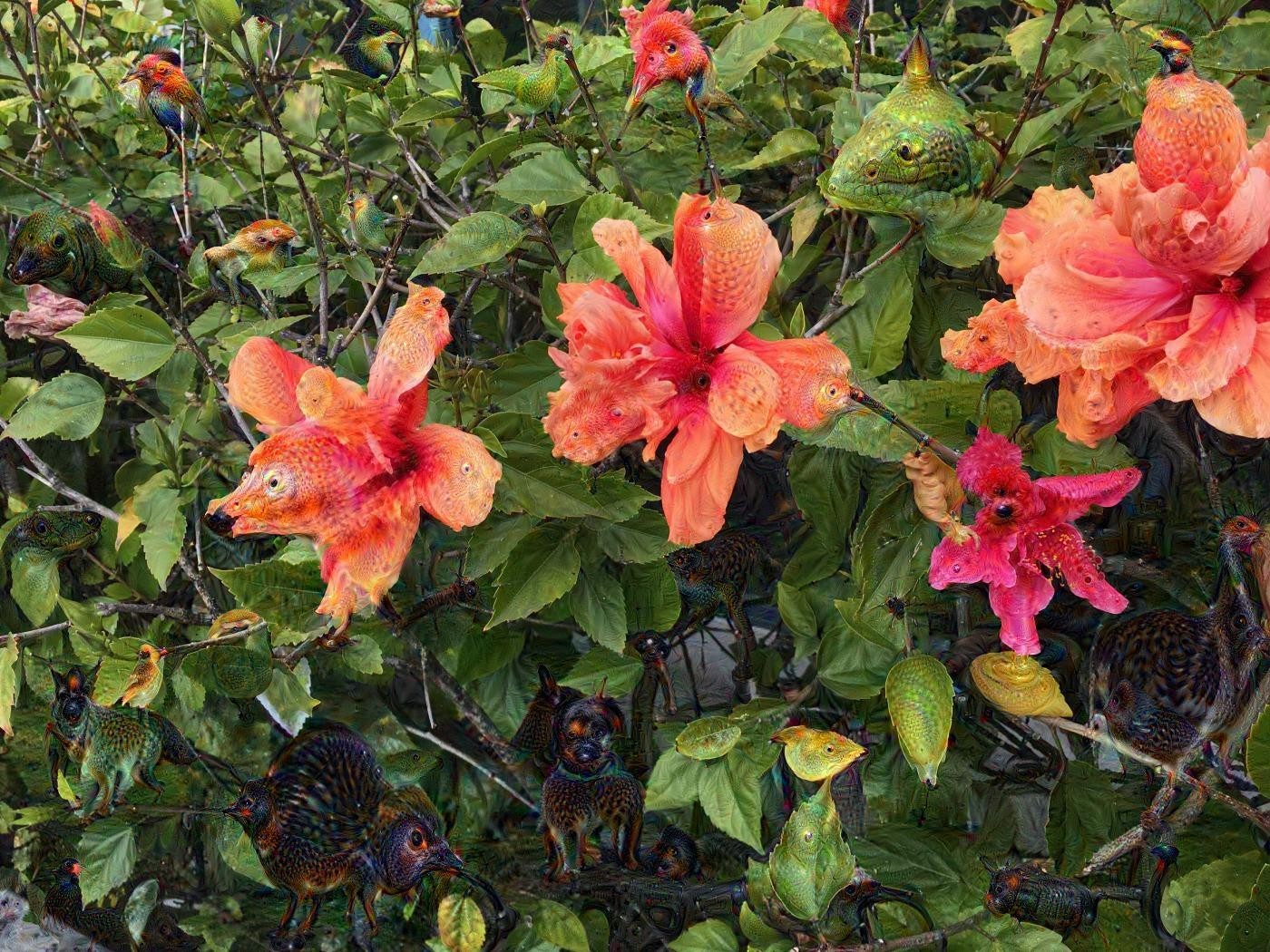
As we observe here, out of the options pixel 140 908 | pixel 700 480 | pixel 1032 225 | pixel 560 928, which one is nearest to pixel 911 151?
pixel 1032 225

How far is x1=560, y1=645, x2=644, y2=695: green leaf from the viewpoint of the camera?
801mm

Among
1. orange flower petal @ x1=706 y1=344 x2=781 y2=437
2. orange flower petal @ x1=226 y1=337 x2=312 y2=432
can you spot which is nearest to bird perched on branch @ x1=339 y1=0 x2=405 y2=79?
orange flower petal @ x1=226 y1=337 x2=312 y2=432

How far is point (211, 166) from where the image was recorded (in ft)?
3.69

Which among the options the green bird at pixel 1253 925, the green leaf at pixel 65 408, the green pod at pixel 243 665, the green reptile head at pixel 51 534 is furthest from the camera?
the green reptile head at pixel 51 534

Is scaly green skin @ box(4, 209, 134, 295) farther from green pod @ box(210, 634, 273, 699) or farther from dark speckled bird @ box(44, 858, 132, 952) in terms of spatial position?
dark speckled bird @ box(44, 858, 132, 952)

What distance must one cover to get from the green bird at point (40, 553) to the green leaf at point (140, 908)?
27 centimetres

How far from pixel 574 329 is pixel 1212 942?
1.66 ft

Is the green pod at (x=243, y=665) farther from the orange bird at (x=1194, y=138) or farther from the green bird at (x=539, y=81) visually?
the orange bird at (x=1194, y=138)

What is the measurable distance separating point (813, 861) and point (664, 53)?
463 mm

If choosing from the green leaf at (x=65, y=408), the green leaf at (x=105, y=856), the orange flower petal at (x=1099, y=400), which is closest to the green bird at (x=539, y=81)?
the orange flower petal at (x=1099, y=400)

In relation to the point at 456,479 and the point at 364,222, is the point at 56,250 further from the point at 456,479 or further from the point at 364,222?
the point at 456,479

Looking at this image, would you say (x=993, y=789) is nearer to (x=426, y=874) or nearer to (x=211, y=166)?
(x=426, y=874)

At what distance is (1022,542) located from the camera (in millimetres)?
571

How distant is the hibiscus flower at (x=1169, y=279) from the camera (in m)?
0.46
